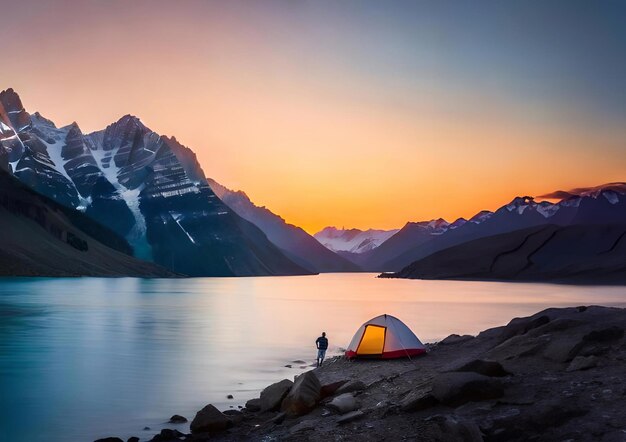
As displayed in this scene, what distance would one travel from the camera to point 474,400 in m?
17.8

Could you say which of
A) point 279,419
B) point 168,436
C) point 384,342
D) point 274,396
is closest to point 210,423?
point 168,436

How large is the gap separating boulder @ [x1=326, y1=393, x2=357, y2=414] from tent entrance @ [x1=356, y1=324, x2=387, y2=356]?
10413 mm

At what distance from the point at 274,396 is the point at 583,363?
38.6 feet

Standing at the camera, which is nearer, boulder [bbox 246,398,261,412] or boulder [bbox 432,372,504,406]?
boulder [bbox 432,372,504,406]

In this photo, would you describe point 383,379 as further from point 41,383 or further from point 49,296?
point 49,296

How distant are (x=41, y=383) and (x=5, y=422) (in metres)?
10.2

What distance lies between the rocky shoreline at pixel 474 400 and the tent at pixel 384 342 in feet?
6.10

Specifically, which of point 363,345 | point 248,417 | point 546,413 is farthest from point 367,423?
point 363,345

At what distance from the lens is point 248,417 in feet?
76.3

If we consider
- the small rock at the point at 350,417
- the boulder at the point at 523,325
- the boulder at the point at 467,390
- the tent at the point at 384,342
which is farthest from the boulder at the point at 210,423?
the boulder at the point at 523,325

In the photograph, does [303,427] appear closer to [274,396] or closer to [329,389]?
[329,389]

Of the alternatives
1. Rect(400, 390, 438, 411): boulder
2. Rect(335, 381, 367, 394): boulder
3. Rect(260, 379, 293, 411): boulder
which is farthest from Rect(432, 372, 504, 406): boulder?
Rect(260, 379, 293, 411): boulder

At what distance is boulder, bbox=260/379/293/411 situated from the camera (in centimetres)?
2373

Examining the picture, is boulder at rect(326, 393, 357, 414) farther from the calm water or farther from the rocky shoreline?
the calm water
